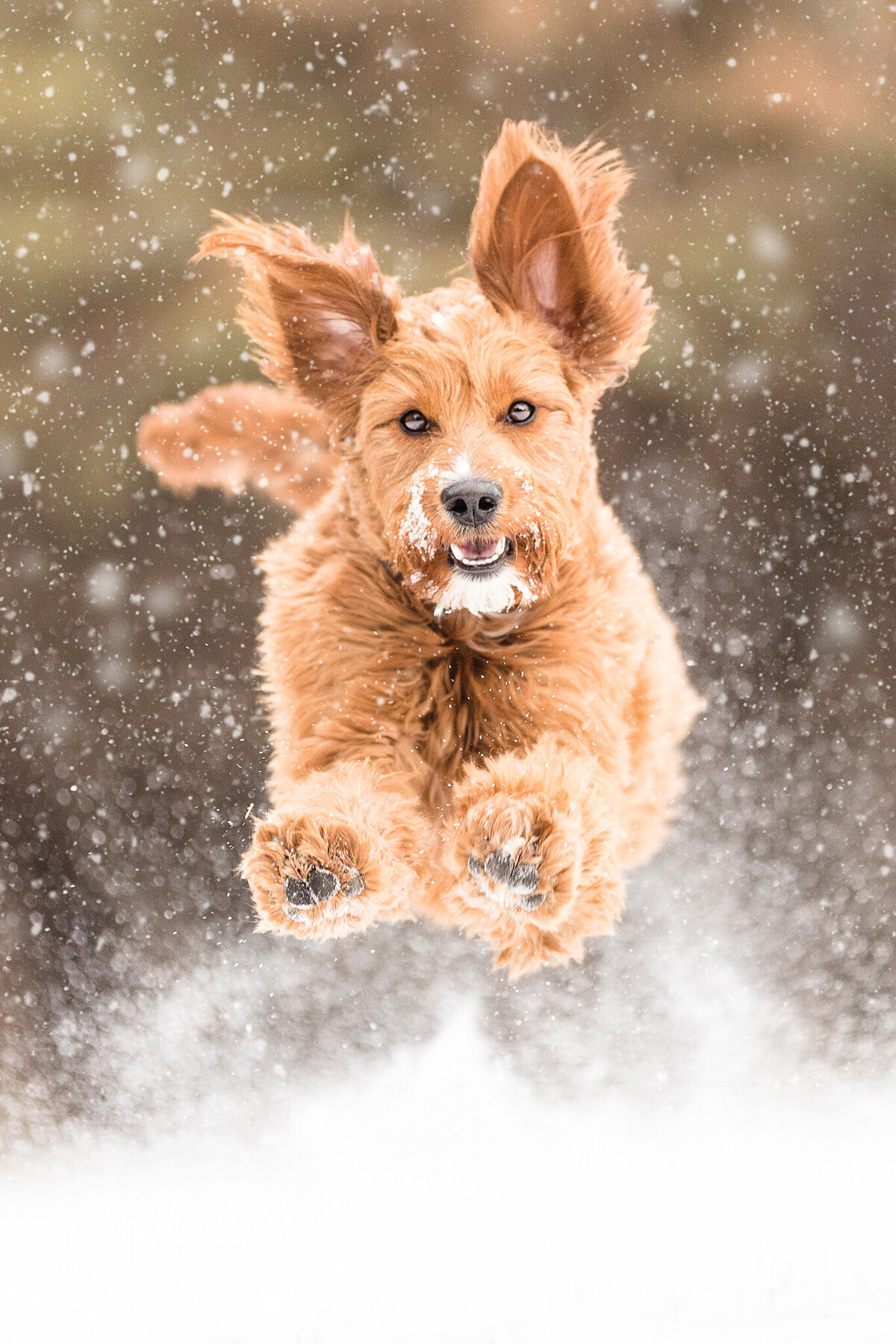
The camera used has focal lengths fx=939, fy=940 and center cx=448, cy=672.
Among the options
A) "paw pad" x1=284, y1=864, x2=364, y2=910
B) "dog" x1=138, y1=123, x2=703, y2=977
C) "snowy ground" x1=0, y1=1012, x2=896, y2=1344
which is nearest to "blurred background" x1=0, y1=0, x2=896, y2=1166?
"snowy ground" x1=0, y1=1012, x2=896, y2=1344

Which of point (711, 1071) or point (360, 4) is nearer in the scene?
point (360, 4)

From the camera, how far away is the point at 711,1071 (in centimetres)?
184

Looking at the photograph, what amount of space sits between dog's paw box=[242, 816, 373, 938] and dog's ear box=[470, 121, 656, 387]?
586 mm

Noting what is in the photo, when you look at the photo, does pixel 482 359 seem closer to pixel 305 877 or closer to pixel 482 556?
pixel 482 556

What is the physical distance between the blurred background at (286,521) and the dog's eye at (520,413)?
0.35 m

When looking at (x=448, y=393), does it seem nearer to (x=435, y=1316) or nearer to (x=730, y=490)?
(x=730, y=490)

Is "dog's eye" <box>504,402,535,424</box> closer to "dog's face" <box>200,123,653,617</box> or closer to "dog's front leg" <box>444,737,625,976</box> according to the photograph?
"dog's face" <box>200,123,653,617</box>

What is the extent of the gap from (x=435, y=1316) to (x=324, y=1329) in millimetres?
199

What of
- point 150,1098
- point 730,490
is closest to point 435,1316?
point 150,1098

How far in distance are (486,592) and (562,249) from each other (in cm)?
37

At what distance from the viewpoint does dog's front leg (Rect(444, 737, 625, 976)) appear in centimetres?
93

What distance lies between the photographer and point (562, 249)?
0.98 m

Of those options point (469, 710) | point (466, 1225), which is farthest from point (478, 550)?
point (466, 1225)

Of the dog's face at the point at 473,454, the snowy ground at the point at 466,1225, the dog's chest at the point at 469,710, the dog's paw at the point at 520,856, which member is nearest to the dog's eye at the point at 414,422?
the dog's face at the point at 473,454
